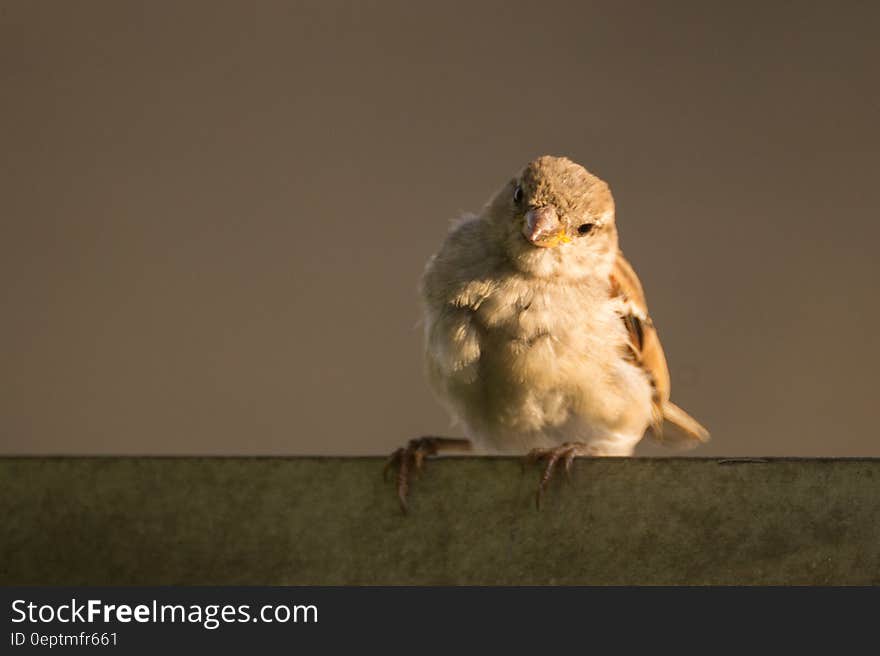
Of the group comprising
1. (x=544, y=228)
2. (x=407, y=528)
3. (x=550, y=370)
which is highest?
(x=544, y=228)

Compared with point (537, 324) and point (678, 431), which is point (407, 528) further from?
point (678, 431)

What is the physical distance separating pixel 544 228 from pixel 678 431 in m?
0.47

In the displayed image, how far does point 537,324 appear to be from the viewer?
4.36 ft

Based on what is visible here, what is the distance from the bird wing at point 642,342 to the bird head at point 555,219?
6 cm

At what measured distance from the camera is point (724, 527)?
0.96 meters

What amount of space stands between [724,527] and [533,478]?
0.17 meters

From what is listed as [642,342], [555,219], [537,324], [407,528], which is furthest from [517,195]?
[407,528]

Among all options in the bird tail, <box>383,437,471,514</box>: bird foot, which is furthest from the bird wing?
<box>383,437,471,514</box>: bird foot

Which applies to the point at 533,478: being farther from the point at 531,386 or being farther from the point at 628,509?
the point at 531,386

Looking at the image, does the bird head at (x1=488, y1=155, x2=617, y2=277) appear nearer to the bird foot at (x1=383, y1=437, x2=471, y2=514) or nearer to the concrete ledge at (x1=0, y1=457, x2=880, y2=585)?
the bird foot at (x1=383, y1=437, x2=471, y2=514)

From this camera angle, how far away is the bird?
134 cm

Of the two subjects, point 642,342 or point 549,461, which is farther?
point 642,342

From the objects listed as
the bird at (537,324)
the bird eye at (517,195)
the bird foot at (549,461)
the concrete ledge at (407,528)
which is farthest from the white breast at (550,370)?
the concrete ledge at (407,528)

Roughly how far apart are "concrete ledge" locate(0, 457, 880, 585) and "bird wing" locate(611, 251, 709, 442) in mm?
510
